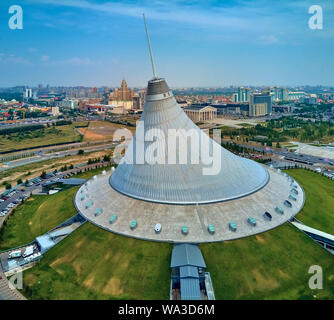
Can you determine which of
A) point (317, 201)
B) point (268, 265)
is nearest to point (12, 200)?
point (268, 265)

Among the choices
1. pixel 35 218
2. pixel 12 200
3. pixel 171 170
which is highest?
pixel 171 170

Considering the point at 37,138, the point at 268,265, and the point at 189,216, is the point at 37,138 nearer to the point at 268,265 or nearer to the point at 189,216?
the point at 189,216

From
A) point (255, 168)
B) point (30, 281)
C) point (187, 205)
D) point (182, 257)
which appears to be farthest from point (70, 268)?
point (255, 168)

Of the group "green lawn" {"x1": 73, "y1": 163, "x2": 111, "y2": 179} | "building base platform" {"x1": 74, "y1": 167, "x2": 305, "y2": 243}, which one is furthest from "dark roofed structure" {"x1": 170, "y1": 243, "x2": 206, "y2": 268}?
"green lawn" {"x1": 73, "y1": 163, "x2": 111, "y2": 179}

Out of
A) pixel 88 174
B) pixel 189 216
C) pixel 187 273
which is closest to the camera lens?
pixel 187 273

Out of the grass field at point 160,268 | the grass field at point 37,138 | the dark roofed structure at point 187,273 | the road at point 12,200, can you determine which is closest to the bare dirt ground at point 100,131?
the grass field at point 37,138

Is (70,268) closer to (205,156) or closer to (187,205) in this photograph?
(187,205)
